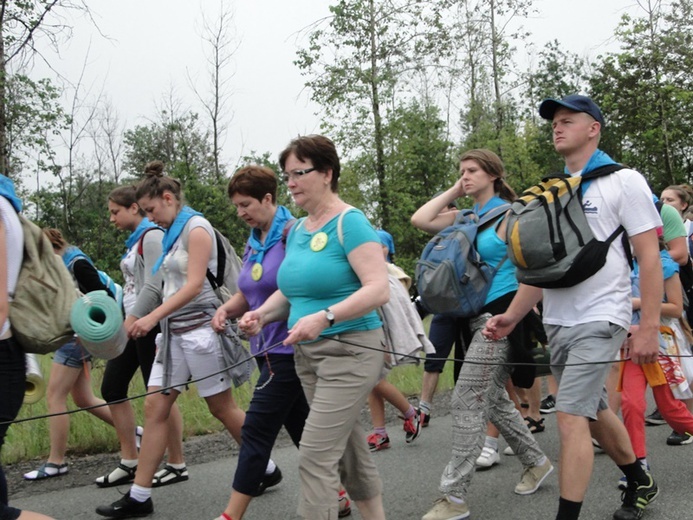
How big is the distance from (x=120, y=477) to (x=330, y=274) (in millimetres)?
2749

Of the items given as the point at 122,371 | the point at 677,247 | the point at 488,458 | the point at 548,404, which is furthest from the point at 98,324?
the point at 548,404

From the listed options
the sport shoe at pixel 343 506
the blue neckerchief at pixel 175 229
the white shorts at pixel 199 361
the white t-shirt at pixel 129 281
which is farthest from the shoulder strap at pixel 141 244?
the sport shoe at pixel 343 506

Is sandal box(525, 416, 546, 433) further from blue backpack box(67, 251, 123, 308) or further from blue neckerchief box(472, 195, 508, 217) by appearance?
blue backpack box(67, 251, 123, 308)

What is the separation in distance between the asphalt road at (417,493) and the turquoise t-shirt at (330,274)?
62.5 inches

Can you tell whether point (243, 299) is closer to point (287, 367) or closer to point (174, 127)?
point (287, 367)

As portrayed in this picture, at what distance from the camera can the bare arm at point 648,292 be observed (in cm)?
354

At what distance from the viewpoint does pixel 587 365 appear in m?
3.56

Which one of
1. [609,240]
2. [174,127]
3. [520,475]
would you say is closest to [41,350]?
[609,240]

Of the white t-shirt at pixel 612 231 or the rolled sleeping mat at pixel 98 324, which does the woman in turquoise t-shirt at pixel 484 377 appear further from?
the rolled sleeping mat at pixel 98 324

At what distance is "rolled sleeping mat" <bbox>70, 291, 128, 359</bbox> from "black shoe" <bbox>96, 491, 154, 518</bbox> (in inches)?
45.2

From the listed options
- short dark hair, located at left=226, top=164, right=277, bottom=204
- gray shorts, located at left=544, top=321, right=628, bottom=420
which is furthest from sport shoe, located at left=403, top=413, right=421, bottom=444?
gray shorts, located at left=544, top=321, right=628, bottom=420

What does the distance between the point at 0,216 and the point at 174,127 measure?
1104 inches

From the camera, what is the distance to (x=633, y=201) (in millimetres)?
3547

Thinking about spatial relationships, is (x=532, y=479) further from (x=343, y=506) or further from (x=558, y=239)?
(x=558, y=239)
